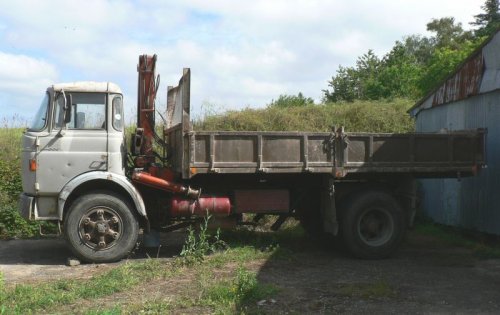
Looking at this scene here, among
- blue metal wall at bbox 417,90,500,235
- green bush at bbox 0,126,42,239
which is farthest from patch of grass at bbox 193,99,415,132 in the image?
green bush at bbox 0,126,42,239

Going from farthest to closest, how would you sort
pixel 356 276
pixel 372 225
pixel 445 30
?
pixel 445 30 → pixel 372 225 → pixel 356 276

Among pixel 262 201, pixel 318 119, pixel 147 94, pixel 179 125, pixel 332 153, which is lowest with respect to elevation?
pixel 262 201

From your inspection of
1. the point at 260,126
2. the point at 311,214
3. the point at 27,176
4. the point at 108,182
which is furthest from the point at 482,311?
the point at 260,126

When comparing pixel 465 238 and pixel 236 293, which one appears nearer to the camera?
pixel 236 293

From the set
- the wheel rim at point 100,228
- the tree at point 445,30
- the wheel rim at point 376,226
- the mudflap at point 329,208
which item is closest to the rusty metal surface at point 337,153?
the mudflap at point 329,208

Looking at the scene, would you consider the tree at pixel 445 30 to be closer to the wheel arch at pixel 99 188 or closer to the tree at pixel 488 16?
the tree at pixel 488 16

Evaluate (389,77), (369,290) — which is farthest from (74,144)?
(389,77)

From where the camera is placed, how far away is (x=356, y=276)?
791 cm

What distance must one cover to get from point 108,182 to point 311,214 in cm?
372

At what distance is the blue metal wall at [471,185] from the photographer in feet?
34.5

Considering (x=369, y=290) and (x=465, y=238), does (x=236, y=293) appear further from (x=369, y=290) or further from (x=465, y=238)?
(x=465, y=238)

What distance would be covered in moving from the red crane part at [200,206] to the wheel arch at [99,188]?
0.51 metres

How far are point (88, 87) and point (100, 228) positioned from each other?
7.26ft

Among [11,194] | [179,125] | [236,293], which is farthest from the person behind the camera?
[11,194]
